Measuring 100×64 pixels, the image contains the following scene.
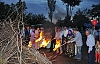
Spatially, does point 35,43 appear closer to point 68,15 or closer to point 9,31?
point 9,31

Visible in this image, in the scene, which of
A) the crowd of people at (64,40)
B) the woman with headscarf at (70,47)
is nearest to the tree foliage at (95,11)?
the crowd of people at (64,40)

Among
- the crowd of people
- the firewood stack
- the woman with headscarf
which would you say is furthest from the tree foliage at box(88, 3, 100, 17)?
the firewood stack

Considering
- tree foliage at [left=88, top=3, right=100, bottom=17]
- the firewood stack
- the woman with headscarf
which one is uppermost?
the firewood stack

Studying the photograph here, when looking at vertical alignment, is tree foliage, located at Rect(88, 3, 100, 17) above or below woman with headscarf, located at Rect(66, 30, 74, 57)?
below

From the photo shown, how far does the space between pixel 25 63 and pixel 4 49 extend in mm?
504

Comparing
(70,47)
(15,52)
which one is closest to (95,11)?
(70,47)

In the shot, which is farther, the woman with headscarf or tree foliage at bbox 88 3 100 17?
tree foliage at bbox 88 3 100 17

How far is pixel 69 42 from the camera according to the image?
1245cm

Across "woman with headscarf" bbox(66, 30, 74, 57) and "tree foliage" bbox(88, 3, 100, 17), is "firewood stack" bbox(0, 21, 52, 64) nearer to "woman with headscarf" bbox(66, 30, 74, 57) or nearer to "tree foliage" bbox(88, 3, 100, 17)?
"woman with headscarf" bbox(66, 30, 74, 57)

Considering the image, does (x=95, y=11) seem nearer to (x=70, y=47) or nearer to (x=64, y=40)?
(x=64, y=40)

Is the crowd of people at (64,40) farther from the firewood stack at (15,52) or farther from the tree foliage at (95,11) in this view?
the tree foliage at (95,11)

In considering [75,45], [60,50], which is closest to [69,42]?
[75,45]

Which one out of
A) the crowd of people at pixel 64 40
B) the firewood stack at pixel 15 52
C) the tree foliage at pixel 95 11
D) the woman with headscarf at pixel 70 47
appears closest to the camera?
the firewood stack at pixel 15 52

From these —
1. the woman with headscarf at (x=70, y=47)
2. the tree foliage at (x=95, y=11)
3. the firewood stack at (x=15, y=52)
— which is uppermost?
the firewood stack at (x=15, y=52)
